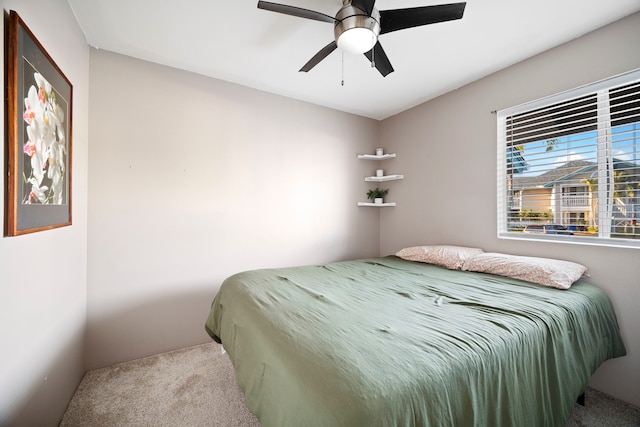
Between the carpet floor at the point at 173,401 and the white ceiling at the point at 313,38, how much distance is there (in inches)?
103

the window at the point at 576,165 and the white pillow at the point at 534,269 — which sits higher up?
the window at the point at 576,165

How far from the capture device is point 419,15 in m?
1.40

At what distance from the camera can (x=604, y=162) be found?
1.85 m

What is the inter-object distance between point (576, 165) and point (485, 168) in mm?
641

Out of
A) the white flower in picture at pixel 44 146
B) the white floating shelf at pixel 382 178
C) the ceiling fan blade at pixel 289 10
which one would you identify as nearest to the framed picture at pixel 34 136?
the white flower in picture at pixel 44 146

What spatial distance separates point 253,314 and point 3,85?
137 cm

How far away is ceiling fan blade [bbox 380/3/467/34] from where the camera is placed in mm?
1336

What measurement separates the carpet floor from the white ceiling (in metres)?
2.62

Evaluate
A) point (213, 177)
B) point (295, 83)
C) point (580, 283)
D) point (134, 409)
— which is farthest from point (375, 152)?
point (134, 409)

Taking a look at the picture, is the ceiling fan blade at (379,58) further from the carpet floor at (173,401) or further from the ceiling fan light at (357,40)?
the carpet floor at (173,401)

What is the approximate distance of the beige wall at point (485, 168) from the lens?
173 cm

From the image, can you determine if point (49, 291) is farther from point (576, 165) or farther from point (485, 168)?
point (576, 165)

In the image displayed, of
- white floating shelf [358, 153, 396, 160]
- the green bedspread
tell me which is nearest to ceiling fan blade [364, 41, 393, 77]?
white floating shelf [358, 153, 396, 160]

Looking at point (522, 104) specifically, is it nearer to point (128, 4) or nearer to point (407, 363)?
point (407, 363)
